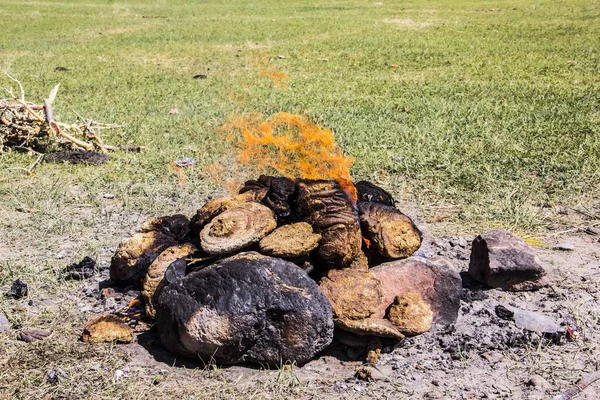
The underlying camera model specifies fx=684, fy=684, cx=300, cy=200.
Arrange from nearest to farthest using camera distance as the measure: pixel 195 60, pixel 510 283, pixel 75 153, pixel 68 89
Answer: pixel 510 283, pixel 75 153, pixel 68 89, pixel 195 60

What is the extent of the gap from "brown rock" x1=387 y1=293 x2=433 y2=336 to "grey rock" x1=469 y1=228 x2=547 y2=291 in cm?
69

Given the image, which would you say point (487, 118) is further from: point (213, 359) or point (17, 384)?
point (17, 384)

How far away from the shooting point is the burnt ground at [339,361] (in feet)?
11.4

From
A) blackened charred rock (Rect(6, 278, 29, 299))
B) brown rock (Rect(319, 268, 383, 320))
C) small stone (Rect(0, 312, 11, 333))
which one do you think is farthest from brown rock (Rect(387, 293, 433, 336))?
blackened charred rock (Rect(6, 278, 29, 299))

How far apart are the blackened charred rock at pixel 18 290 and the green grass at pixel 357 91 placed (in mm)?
1125

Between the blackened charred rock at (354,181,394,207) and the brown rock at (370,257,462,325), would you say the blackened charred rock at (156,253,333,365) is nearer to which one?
the brown rock at (370,257,462,325)

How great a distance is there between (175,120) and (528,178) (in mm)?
4608

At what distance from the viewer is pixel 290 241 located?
394 centimetres

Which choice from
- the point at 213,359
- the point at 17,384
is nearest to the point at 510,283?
the point at 213,359

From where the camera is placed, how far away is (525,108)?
8.98 metres

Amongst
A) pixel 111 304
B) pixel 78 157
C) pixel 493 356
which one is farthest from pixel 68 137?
pixel 493 356

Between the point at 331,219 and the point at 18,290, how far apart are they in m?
2.10

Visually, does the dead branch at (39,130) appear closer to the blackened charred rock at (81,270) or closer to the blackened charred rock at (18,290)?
the blackened charred rock at (81,270)

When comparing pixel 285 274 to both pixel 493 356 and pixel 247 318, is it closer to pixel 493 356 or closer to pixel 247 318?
pixel 247 318
